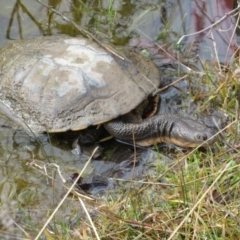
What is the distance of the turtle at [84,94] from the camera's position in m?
3.86

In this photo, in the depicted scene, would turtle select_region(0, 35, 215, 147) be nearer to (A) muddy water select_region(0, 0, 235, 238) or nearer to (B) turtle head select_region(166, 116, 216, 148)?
(B) turtle head select_region(166, 116, 216, 148)

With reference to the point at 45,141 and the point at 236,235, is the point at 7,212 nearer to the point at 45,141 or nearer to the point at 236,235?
the point at 45,141

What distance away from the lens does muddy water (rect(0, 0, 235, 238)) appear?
3.74 meters

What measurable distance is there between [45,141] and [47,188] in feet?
1.62

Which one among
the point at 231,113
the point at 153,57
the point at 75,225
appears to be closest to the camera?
the point at 75,225

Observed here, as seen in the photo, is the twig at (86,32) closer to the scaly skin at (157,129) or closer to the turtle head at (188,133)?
the scaly skin at (157,129)

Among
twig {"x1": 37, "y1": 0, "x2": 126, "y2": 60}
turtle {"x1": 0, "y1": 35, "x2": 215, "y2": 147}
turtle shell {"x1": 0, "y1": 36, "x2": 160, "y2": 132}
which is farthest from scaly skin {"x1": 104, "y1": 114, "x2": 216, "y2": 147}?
twig {"x1": 37, "y1": 0, "x2": 126, "y2": 60}

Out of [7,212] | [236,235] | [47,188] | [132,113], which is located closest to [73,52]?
[132,113]

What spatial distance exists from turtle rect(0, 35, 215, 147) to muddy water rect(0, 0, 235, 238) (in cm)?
14

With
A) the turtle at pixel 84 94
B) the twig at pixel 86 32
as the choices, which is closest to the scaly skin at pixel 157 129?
the turtle at pixel 84 94

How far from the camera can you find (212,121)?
3.97 m

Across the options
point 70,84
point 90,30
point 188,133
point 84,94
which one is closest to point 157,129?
point 188,133

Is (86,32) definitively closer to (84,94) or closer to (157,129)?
(84,94)

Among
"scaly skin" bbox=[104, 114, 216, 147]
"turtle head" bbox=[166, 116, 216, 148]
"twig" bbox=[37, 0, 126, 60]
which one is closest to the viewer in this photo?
"turtle head" bbox=[166, 116, 216, 148]
